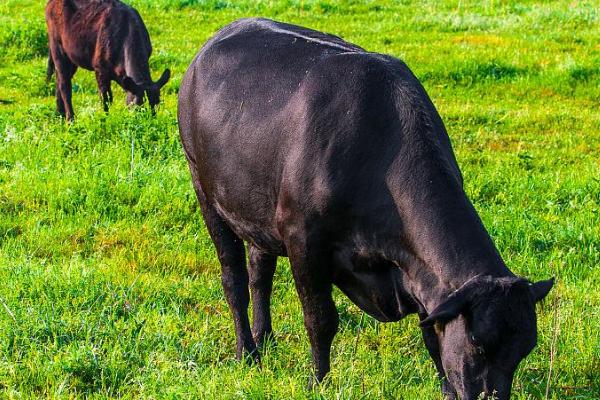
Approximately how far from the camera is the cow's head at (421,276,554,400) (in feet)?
12.4

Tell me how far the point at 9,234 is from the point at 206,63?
2.47 metres

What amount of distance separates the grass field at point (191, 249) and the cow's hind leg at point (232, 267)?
18 cm

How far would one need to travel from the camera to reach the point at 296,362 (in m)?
5.42

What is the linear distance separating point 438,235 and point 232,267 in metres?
1.99

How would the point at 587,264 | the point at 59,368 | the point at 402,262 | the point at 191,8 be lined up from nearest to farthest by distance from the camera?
the point at 402,262, the point at 59,368, the point at 587,264, the point at 191,8

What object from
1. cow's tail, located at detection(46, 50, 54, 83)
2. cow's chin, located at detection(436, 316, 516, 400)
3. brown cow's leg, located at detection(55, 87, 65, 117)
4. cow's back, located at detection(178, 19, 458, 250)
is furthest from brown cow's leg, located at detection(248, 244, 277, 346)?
cow's tail, located at detection(46, 50, 54, 83)

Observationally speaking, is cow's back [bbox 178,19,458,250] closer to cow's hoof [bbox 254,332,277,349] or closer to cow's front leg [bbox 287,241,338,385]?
cow's front leg [bbox 287,241,338,385]

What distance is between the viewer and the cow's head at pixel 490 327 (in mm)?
3785

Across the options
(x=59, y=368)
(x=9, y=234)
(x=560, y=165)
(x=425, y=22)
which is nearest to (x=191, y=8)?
(x=425, y=22)

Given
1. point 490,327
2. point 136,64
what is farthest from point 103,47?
point 490,327

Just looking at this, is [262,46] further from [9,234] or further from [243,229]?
[9,234]

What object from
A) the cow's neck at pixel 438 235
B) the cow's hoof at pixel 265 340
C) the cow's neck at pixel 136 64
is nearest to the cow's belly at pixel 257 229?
the cow's hoof at pixel 265 340

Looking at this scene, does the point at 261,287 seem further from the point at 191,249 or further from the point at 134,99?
the point at 134,99

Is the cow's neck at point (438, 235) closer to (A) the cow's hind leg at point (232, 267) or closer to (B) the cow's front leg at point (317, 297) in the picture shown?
(B) the cow's front leg at point (317, 297)
